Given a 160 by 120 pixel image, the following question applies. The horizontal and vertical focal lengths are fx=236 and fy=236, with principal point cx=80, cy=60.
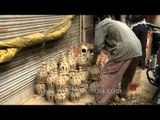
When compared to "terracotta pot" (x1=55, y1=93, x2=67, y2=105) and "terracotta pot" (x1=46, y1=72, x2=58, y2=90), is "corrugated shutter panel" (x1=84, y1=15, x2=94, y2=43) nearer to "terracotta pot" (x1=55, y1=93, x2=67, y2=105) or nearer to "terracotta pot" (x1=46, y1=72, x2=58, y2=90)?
"terracotta pot" (x1=46, y1=72, x2=58, y2=90)

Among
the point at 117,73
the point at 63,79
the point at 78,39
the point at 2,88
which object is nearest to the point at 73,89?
the point at 63,79

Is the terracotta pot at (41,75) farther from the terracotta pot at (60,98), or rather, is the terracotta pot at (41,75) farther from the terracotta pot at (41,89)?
the terracotta pot at (60,98)

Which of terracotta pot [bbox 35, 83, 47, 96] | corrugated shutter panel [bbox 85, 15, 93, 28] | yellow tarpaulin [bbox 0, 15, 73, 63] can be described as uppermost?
corrugated shutter panel [bbox 85, 15, 93, 28]

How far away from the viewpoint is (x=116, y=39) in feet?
12.0

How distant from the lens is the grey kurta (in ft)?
11.8

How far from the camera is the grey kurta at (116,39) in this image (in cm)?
359

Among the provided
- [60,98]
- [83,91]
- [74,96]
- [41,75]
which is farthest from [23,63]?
[83,91]

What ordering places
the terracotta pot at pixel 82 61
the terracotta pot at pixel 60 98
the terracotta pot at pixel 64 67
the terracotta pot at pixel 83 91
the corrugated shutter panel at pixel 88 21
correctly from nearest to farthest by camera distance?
the terracotta pot at pixel 60 98, the terracotta pot at pixel 83 91, the terracotta pot at pixel 64 67, the terracotta pot at pixel 82 61, the corrugated shutter panel at pixel 88 21

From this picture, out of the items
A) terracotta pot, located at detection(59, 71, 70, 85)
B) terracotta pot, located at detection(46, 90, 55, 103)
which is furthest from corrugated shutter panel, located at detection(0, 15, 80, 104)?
terracotta pot, located at detection(59, 71, 70, 85)

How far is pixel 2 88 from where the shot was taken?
→ 3521 mm

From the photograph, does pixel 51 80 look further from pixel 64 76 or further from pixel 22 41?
pixel 22 41

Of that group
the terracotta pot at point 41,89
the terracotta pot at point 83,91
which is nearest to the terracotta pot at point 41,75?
the terracotta pot at point 41,89
